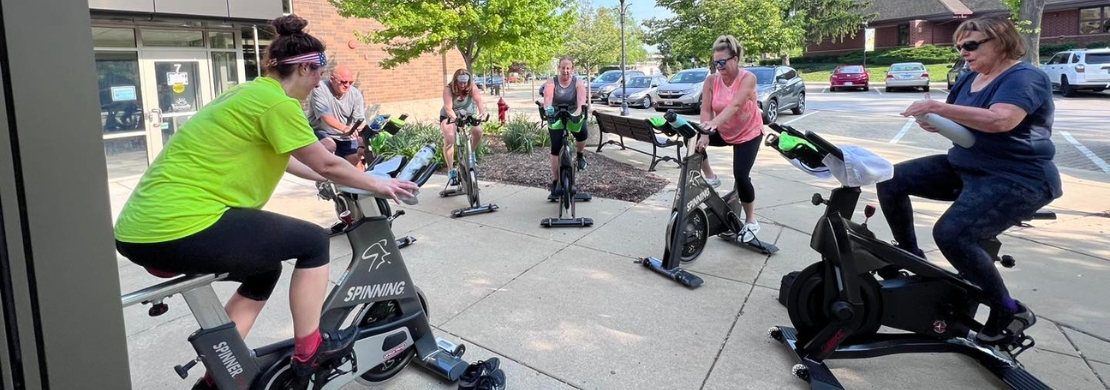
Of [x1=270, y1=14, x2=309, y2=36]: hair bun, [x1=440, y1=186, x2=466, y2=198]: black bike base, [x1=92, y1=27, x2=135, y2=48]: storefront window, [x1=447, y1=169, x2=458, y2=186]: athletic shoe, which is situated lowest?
[x1=440, y1=186, x2=466, y2=198]: black bike base

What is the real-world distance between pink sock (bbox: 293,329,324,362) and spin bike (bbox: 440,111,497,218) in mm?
3838

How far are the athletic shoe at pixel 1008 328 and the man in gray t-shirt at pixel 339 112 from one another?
206 inches

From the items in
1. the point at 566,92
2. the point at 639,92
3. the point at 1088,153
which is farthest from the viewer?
the point at 639,92

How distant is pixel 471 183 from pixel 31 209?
209 inches

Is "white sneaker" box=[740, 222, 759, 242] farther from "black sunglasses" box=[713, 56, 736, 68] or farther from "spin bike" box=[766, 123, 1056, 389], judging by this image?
"spin bike" box=[766, 123, 1056, 389]

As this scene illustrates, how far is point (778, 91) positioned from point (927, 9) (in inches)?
1200

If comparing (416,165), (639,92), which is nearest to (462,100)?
(416,165)

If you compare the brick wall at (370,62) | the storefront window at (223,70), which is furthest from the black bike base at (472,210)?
the storefront window at (223,70)

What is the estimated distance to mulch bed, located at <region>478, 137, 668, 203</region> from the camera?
24.4 feet

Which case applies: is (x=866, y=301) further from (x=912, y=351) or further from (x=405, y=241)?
(x=405, y=241)

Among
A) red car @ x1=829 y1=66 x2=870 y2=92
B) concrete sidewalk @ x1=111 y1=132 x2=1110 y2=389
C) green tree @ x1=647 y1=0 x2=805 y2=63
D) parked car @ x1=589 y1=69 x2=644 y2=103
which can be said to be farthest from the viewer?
green tree @ x1=647 y1=0 x2=805 y2=63

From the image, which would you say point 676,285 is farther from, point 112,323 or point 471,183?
point 112,323

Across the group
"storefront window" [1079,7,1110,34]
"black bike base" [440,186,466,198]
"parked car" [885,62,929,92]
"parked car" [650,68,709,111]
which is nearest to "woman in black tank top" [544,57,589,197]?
"black bike base" [440,186,466,198]

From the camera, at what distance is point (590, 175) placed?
8.37m
